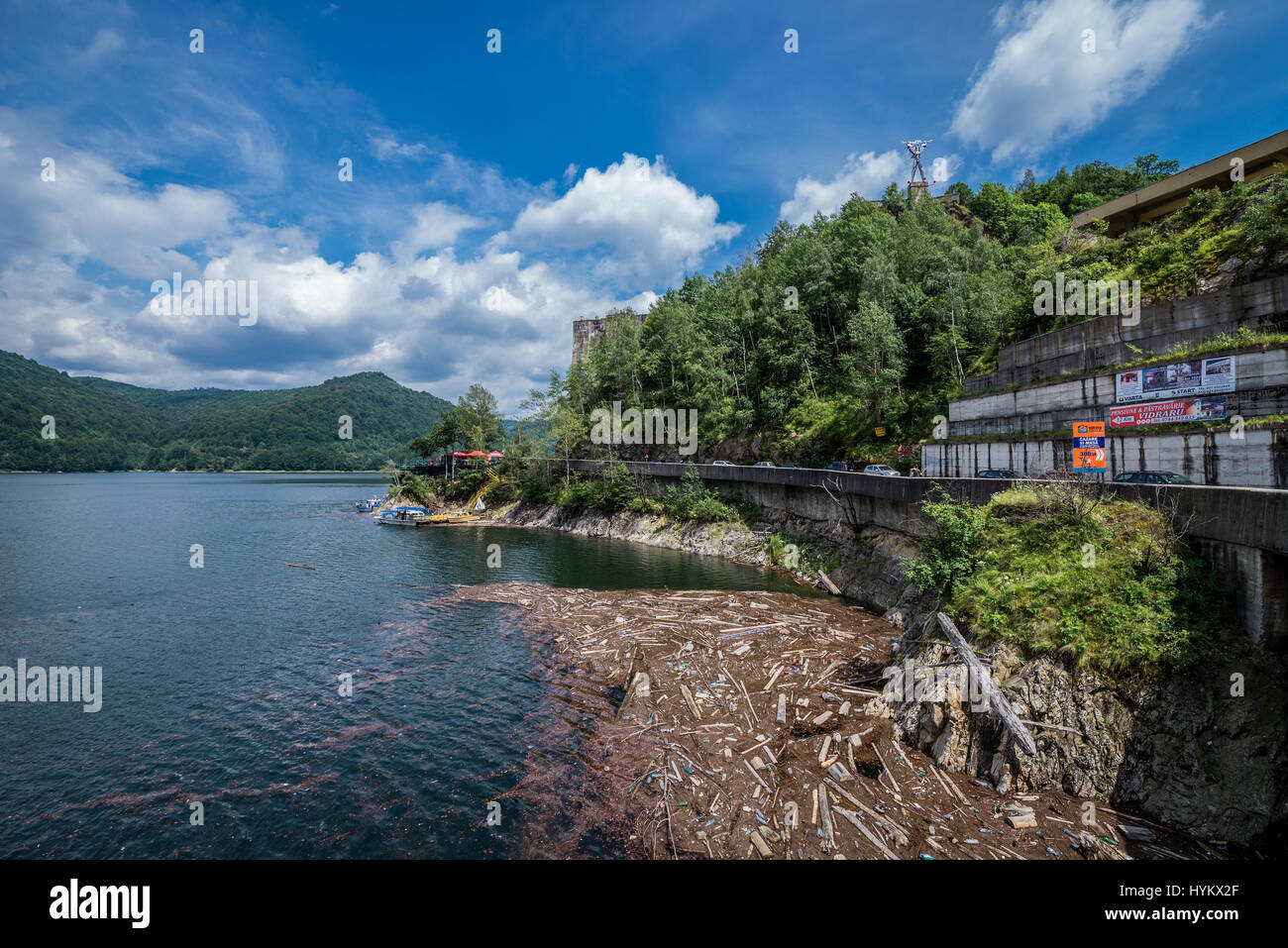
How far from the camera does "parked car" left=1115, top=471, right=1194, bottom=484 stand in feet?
63.2

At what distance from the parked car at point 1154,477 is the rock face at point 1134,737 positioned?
10.3 metres

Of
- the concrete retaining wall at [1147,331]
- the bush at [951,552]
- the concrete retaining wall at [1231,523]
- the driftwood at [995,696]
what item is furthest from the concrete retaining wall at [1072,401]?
the driftwood at [995,696]

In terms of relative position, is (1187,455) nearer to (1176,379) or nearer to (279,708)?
(1176,379)

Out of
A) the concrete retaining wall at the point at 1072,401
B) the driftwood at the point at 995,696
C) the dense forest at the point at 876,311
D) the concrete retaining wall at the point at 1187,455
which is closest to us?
the driftwood at the point at 995,696

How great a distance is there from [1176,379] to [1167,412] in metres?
1.31

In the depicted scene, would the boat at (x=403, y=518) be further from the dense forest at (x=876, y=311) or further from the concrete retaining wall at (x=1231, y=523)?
the concrete retaining wall at (x=1231, y=523)

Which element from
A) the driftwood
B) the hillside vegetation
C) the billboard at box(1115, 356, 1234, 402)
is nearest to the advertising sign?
the billboard at box(1115, 356, 1234, 402)

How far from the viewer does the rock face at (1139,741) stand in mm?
9812

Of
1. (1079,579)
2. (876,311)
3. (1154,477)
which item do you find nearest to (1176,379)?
(1154,477)

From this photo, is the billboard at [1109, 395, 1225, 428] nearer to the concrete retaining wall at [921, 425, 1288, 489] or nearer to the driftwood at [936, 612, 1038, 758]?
the concrete retaining wall at [921, 425, 1288, 489]

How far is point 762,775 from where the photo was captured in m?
12.5
